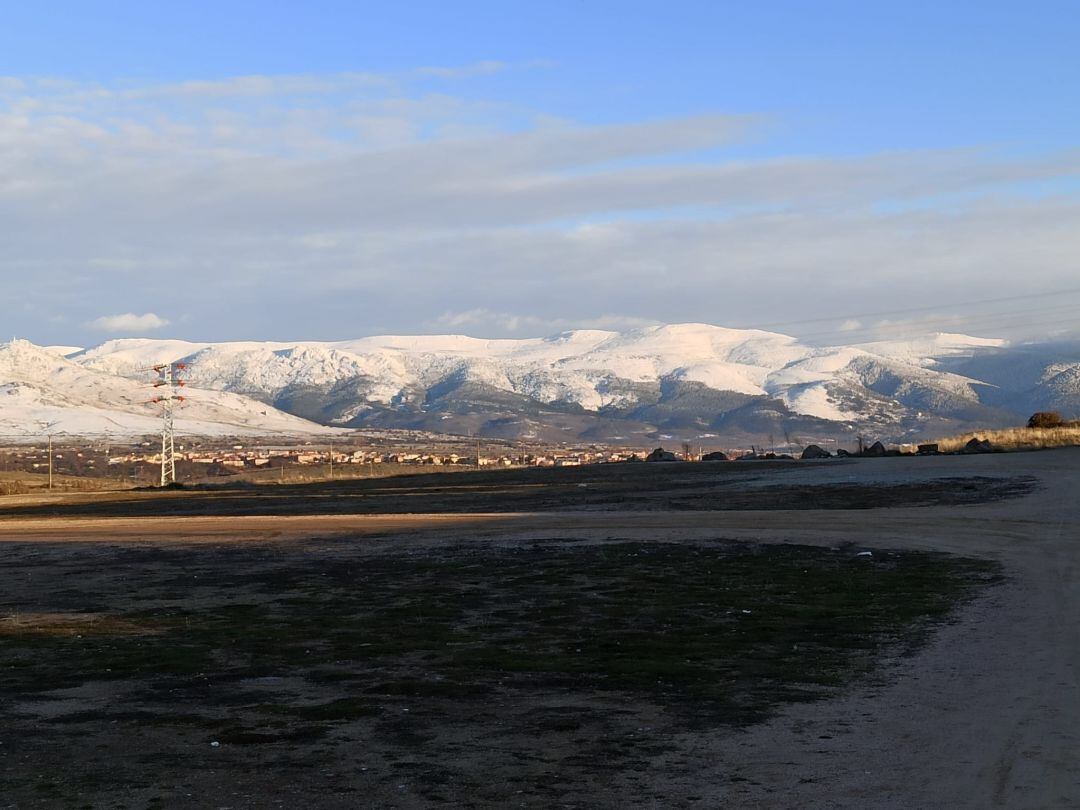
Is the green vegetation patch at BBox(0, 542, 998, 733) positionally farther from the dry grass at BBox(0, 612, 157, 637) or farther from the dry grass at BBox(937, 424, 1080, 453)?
the dry grass at BBox(937, 424, 1080, 453)

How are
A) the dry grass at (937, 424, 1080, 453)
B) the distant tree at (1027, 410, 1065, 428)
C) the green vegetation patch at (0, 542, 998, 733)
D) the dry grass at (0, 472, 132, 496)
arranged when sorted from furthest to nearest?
the distant tree at (1027, 410, 1065, 428) < the dry grass at (0, 472, 132, 496) < the dry grass at (937, 424, 1080, 453) < the green vegetation patch at (0, 542, 998, 733)

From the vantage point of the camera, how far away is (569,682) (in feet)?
39.7

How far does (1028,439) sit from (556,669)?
191 feet

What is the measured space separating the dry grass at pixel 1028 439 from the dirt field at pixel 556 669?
36680 mm

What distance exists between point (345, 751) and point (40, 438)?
192039 mm

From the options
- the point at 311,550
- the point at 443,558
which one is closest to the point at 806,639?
the point at 443,558

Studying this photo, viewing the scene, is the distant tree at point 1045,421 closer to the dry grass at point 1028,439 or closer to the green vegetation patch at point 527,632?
the dry grass at point 1028,439

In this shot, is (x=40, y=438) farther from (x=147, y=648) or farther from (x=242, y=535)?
(x=147, y=648)

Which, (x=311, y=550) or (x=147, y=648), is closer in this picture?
(x=147, y=648)

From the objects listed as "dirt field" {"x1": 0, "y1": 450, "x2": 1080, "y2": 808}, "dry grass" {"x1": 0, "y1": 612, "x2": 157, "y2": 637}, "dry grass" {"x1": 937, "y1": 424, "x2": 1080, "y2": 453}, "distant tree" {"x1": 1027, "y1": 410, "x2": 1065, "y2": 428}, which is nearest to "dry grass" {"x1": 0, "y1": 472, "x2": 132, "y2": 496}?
"dry grass" {"x1": 937, "y1": 424, "x2": 1080, "y2": 453}

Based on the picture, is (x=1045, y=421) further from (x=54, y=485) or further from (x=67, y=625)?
(x=67, y=625)

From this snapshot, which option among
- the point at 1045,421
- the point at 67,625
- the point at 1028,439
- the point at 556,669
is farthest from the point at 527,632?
the point at 1045,421

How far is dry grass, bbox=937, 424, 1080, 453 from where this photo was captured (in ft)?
207

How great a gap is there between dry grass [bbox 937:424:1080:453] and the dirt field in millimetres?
36680
